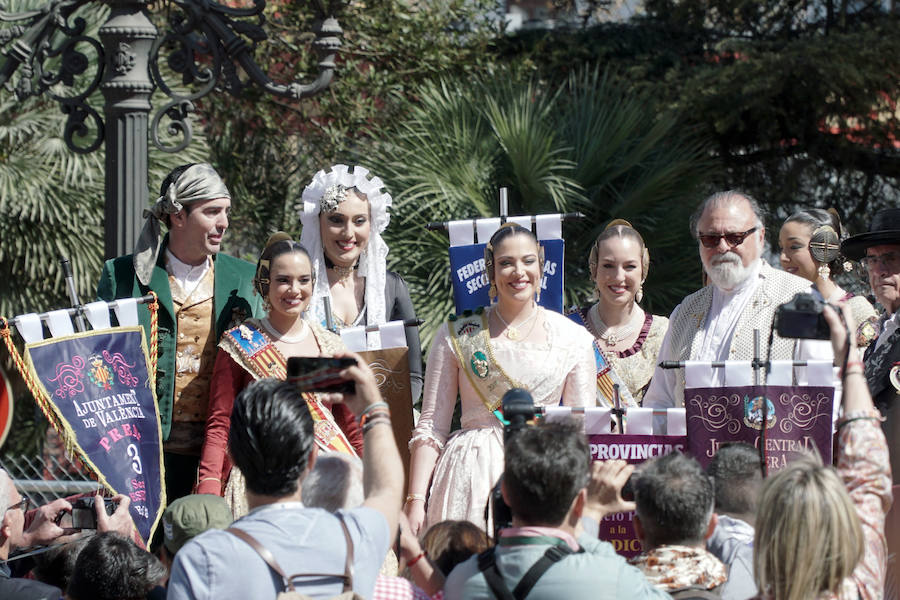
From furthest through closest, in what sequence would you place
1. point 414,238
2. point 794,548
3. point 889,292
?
point 414,238 < point 889,292 < point 794,548

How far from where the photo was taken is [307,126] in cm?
1288

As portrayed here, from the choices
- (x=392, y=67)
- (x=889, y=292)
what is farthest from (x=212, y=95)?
(x=889, y=292)

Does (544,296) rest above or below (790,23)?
below

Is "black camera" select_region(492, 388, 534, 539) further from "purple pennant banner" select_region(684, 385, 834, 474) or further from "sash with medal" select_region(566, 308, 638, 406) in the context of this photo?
"sash with medal" select_region(566, 308, 638, 406)

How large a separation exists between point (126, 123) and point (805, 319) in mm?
4352

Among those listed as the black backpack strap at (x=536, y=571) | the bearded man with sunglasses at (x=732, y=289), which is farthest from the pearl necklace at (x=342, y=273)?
the black backpack strap at (x=536, y=571)

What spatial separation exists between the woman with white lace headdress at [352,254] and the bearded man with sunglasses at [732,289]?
1.16 metres

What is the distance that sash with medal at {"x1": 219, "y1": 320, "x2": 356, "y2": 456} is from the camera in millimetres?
4875

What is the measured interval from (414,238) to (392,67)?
3.77m

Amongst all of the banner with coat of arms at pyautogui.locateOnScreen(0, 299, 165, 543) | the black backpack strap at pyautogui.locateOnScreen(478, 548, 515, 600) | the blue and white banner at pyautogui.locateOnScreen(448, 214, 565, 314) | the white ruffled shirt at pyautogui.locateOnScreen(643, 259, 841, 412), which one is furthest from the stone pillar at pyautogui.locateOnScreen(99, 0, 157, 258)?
the black backpack strap at pyautogui.locateOnScreen(478, 548, 515, 600)

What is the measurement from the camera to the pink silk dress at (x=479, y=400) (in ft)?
16.2

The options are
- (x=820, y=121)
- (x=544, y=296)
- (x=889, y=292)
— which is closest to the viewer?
(x=889, y=292)

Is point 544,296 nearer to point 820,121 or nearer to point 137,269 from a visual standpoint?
point 137,269

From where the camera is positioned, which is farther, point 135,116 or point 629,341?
point 135,116
